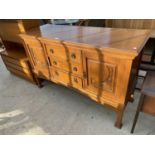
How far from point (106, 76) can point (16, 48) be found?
1.85 meters

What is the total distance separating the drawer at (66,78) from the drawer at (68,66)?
7cm

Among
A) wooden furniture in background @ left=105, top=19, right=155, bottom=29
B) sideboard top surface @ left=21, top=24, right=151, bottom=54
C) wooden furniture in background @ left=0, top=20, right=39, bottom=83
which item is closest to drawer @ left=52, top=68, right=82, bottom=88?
sideboard top surface @ left=21, top=24, right=151, bottom=54

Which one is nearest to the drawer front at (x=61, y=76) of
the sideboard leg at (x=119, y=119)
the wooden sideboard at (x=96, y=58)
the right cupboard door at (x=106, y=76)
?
the wooden sideboard at (x=96, y=58)

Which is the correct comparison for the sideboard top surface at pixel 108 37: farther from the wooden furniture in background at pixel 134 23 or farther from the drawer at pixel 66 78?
the wooden furniture in background at pixel 134 23

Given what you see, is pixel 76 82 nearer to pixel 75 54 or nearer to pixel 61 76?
pixel 61 76

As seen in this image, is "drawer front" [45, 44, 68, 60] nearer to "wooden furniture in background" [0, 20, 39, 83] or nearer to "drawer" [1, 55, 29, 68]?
"wooden furniture in background" [0, 20, 39, 83]

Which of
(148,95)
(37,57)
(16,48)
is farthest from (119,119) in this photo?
(16,48)

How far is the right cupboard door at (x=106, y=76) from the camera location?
3.55 ft

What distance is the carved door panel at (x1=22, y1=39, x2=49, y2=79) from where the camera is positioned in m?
1.58

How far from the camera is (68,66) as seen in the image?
1442mm

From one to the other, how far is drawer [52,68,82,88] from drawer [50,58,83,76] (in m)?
0.07
